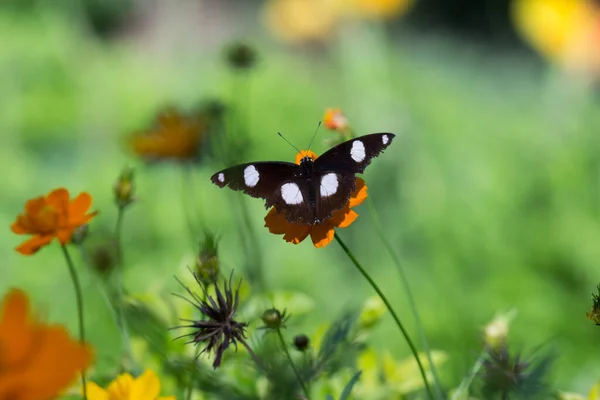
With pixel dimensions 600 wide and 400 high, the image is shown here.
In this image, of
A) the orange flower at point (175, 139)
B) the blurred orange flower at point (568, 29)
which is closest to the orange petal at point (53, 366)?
the orange flower at point (175, 139)

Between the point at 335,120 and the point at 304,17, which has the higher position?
the point at 304,17

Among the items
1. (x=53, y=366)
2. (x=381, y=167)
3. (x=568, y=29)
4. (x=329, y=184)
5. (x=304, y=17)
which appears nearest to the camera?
(x=53, y=366)

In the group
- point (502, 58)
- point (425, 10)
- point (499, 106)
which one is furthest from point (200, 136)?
point (425, 10)

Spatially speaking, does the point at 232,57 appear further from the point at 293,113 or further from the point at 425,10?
the point at 425,10

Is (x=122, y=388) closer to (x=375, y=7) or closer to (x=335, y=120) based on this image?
(x=335, y=120)

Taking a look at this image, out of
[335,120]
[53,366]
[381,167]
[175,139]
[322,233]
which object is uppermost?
[381,167]

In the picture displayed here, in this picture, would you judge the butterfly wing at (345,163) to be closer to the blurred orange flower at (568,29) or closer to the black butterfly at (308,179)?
the black butterfly at (308,179)

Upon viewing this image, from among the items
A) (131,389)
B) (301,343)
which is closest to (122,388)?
(131,389)
